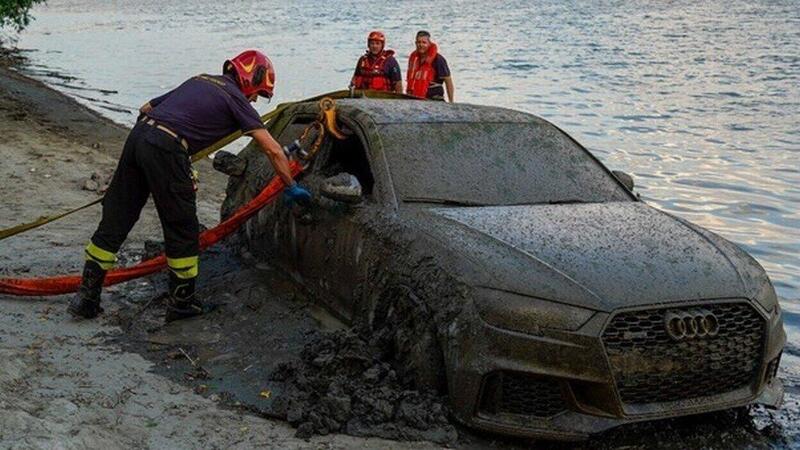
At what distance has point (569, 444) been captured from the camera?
16.5 feet

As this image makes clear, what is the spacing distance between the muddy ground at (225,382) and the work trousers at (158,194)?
1.80 ft

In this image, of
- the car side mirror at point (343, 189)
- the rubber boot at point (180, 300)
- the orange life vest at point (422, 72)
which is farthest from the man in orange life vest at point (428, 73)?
the car side mirror at point (343, 189)

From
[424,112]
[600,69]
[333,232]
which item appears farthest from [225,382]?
[600,69]

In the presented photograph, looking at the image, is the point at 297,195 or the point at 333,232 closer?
the point at 333,232

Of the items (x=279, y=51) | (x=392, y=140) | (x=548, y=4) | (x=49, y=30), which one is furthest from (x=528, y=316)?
(x=548, y=4)

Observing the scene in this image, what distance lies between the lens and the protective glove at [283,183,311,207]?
6559 millimetres

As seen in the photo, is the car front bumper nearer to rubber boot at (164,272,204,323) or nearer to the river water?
rubber boot at (164,272,204,323)

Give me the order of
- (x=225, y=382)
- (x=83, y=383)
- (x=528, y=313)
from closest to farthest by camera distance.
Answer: (x=528, y=313) → (x=83, y=383) → (x=225, y=382)

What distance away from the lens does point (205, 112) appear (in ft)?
21.1

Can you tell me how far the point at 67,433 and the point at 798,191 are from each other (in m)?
11.3

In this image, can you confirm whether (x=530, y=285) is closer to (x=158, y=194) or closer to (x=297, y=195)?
(x=297, y=195)

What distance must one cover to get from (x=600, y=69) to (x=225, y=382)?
1013 inches

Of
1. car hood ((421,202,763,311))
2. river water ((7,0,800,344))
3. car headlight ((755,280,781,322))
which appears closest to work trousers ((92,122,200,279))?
car hood ((421,202,763,311))

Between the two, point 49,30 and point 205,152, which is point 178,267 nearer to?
point 205,152
